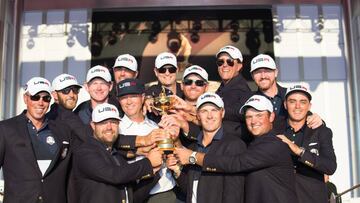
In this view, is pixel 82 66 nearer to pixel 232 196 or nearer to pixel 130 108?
pixel 130 108

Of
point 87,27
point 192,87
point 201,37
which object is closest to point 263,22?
point 201,37

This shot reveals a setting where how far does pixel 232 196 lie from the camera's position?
487 cm

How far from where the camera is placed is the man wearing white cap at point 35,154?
503cm

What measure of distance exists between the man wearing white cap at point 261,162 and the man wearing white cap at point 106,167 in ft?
1.27

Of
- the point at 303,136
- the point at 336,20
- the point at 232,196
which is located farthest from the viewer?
the point at 336,20

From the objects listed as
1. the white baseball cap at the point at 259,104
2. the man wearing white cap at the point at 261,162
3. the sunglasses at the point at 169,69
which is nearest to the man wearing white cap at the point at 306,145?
the man wearing white cap at the point at 261,162

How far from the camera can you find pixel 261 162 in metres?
4.73

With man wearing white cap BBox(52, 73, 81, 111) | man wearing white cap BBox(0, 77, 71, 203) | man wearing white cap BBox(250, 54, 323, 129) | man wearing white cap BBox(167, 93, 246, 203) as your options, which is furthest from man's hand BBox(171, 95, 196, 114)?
man wearing white cap BBox(52, 73, 81, 111)

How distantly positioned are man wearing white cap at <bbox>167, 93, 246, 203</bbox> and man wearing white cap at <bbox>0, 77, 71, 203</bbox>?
3.41 feet

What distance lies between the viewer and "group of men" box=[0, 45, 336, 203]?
482cm

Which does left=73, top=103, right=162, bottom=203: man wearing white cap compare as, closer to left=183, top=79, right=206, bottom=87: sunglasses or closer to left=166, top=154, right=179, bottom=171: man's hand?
left=166, top=154, right=179, bottom=171: man's hand

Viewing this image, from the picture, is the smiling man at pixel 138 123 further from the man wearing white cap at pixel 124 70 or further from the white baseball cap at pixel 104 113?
the man wearing white cap at pixel 124 70

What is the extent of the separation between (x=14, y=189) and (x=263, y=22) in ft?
37.7

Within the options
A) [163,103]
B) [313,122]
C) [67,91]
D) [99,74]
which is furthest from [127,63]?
[313,122]
